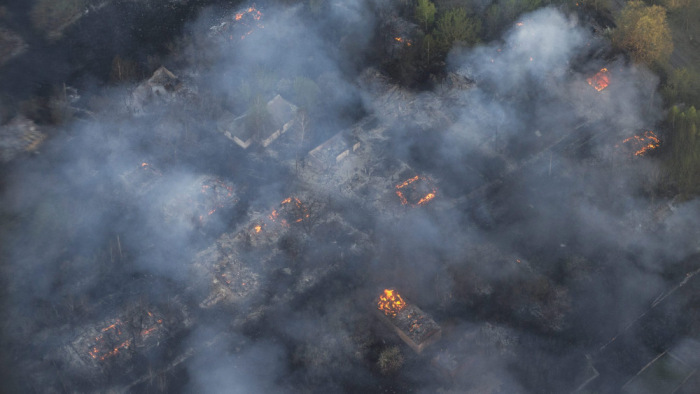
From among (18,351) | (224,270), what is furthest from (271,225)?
(18,351)

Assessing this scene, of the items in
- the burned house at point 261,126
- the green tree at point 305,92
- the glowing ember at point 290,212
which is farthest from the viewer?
the green tree at point 305,92

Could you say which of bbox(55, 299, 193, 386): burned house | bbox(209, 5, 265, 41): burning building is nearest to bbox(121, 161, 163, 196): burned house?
bbox(55, 299, 193, 386): burned house

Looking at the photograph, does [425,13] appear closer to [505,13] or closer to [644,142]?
[505,13]

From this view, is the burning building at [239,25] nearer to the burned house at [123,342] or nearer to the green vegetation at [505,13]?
the green vegetation at [505,13]

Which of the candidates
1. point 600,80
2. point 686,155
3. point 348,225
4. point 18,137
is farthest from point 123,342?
point 600,80

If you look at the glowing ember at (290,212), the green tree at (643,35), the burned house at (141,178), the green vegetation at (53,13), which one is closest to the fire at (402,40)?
the green tree at (643,35)

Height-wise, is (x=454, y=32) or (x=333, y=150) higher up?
(x=454, y=32)

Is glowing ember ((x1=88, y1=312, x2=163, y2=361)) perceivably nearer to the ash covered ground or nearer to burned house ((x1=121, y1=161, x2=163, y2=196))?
the ash covered ground
